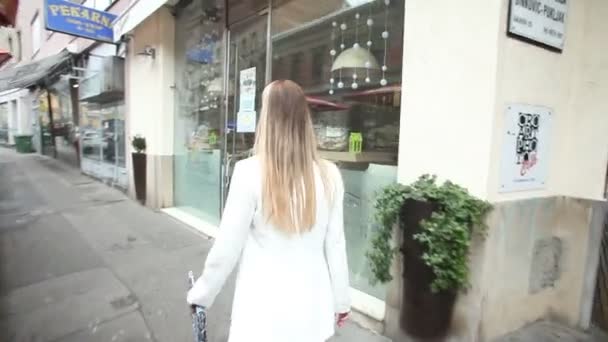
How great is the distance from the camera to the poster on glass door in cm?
508

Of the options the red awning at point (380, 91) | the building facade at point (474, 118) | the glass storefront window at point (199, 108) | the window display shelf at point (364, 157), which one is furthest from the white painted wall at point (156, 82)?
the red awning at point (380, 91)

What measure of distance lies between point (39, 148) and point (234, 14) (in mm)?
17785

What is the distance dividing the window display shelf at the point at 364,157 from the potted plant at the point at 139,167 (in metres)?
5.01

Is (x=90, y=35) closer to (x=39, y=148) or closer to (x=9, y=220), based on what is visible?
(x=9, y=220)

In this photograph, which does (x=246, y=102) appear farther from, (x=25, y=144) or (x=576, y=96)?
(x=25, y=144)

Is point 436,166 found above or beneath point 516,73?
beneath

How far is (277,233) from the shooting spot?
148 cm

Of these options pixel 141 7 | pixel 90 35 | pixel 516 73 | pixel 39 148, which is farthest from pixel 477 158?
pixel 39 148

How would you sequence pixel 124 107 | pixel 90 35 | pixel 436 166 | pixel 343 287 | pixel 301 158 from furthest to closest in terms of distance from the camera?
pixel 124 107 → pixel 90 35 → pixel 436 166 → pixel 343 287 → pixel 301 158

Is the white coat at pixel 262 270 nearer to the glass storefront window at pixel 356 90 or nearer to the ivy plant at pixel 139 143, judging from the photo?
the glass storefront window at pixel 356 90

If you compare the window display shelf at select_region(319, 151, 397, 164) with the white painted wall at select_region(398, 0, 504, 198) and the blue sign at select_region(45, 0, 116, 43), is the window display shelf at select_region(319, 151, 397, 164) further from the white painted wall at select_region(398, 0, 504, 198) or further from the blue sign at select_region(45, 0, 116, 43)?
the blue sign at select_region(45, 0, 116, 43)

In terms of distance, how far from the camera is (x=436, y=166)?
2.49 m

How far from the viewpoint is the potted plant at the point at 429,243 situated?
86.2 inches

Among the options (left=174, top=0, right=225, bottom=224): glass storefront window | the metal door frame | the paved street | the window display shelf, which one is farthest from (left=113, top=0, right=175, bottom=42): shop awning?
the window display shelf
